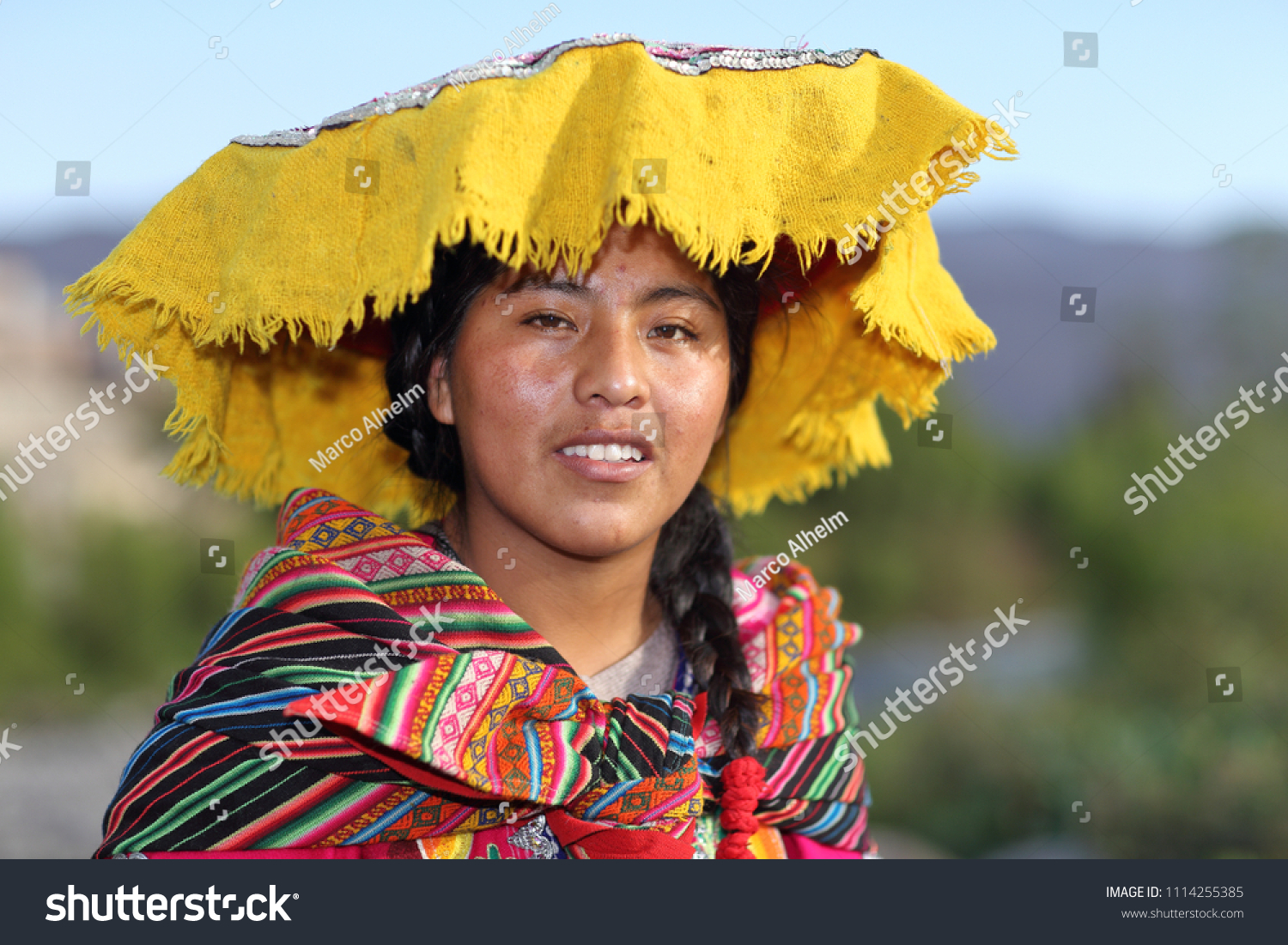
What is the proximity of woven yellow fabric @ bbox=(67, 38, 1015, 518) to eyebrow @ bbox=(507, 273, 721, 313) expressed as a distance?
0.09 m

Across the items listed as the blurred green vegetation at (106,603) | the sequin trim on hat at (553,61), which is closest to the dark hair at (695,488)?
the sequin trim on hat at (553,61)

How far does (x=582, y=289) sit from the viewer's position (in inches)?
61.9

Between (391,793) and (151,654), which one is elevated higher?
(151,654)

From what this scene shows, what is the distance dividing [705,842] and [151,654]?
8319 millimetres

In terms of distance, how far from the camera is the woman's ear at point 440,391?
1.75 m

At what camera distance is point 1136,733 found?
6.94 metres

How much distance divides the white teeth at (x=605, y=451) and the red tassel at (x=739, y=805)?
0.60m

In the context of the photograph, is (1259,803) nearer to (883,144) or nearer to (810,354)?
(810,354)

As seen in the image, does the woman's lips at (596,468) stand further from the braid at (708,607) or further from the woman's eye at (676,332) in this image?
the braid at (708,607)

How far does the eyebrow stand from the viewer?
5.15ft

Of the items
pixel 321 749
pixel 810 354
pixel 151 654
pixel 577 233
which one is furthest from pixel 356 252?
pixel 151 654

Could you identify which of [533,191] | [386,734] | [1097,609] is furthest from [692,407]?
[1097,609]

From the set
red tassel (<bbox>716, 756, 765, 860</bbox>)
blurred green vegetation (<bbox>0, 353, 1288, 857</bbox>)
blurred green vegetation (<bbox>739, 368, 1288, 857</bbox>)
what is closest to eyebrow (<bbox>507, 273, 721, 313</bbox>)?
red tassel (<bbox>716, 756, 765, 860</bbox>)

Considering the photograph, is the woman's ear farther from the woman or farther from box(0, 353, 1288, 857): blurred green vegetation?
box(0, 353, 1288, 857): blurred green vegetation
